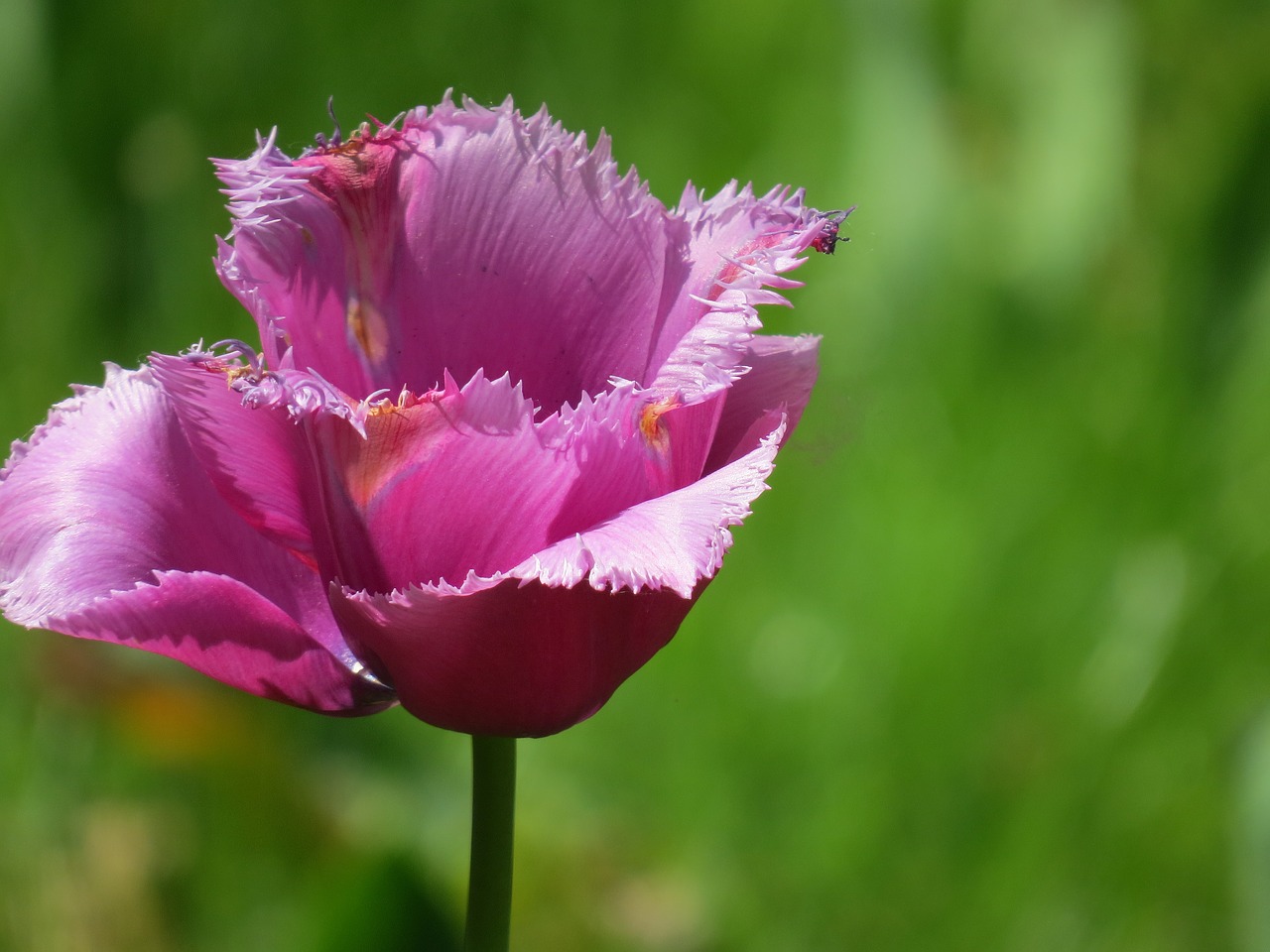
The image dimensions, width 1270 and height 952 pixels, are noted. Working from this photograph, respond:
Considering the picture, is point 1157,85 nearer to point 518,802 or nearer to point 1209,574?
point 1209,574

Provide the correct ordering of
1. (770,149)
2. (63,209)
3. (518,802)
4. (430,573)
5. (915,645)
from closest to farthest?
1. (430,573)
2. (518,802)
3. (915,645)
4. (63,209)
5. (770,149)

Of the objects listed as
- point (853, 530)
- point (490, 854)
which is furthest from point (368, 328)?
point (853, 530)

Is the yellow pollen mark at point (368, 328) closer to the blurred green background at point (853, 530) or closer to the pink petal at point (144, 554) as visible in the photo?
the pink petal at point (144, 554)

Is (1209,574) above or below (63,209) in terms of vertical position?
below

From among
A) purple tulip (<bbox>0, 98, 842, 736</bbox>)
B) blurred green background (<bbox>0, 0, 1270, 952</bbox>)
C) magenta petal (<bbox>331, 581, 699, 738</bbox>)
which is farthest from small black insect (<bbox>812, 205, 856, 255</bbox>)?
blurred green background (<bbox>0, 0, 1270, 952</bbox>)

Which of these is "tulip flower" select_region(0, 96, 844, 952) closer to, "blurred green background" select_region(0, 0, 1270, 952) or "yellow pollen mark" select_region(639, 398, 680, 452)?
"yellow pollen mark" select_region(639, 398, 680, 452)

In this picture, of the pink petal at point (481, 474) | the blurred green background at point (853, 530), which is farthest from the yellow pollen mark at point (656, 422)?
the blurred green background at point (853, 530)

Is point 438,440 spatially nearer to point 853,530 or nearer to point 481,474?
point 481,474

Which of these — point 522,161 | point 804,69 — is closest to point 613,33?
point 804,69
